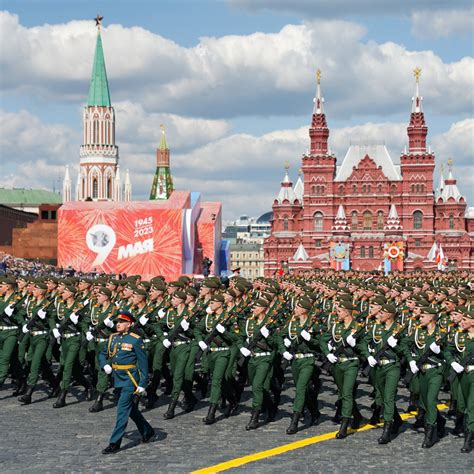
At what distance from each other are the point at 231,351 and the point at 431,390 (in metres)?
3.36

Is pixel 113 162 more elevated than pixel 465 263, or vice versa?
pixel 113 162

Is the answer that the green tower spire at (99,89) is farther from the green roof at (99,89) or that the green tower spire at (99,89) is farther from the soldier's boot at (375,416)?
the soldier's boot at (375,416)

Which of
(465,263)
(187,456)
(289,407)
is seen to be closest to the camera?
(187,456)

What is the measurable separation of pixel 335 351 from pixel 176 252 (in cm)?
6180

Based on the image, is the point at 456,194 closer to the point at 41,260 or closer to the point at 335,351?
the point at 41,260

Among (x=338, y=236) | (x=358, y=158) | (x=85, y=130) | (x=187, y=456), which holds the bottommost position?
(x=187, y=456)

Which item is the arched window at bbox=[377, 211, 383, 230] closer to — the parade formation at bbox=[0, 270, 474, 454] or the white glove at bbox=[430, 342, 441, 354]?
the parade formation at bbox=[0, 270, 474, 454]

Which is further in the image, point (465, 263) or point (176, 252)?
point (465, 263)

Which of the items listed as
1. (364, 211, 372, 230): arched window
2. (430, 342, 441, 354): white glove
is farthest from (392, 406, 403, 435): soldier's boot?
(364, 211, 372, 230): arched window

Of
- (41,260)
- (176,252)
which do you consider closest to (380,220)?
(176,252)

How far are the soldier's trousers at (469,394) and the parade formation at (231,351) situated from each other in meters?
0.01

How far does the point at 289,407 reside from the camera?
1547 centimetres

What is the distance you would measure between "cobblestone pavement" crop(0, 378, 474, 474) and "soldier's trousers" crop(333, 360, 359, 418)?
462mm

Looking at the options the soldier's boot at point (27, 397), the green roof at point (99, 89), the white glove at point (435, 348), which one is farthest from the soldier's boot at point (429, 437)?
the green roof at point (99, 89)
